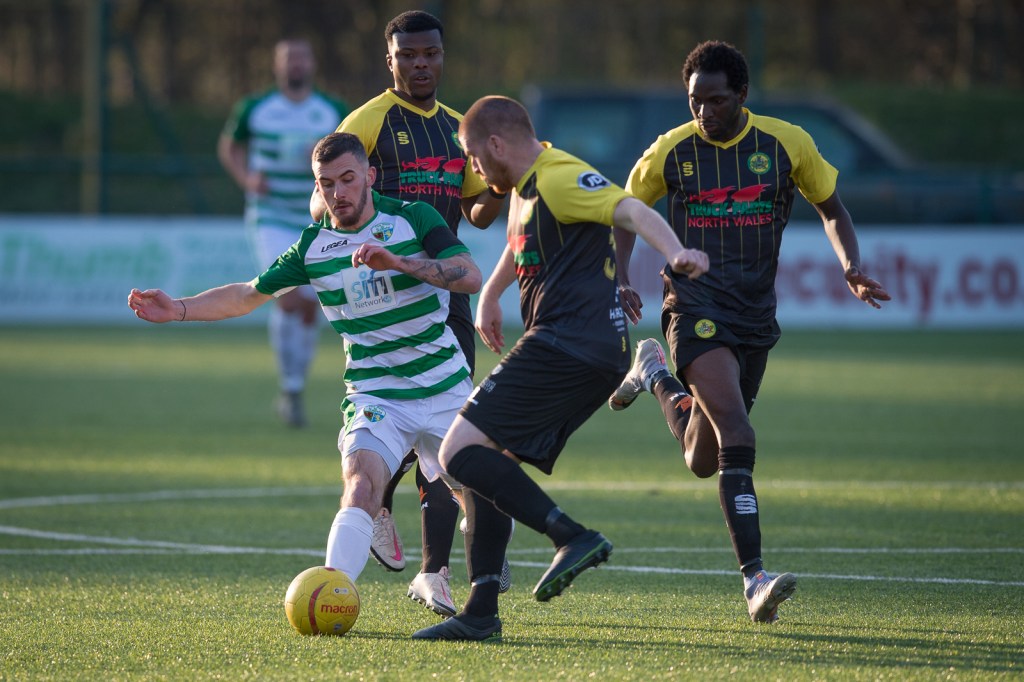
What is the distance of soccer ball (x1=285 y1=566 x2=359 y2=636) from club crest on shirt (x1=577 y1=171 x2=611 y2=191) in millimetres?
1547

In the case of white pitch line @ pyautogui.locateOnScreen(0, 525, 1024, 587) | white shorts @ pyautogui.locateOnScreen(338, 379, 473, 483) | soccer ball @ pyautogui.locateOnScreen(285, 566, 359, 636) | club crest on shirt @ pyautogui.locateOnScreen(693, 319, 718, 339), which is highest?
club crest on shirt @ pyautogui.locateOnScreen(693, 319, 718, 339)

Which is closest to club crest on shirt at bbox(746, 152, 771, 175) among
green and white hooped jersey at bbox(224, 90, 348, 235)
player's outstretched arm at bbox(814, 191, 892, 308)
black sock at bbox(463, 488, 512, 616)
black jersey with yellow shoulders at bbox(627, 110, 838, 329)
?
black jersey with yellow shoulders at bbox(627, 110, 838, 329)

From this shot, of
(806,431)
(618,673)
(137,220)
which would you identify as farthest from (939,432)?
(137,220)

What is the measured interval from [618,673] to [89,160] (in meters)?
19.7

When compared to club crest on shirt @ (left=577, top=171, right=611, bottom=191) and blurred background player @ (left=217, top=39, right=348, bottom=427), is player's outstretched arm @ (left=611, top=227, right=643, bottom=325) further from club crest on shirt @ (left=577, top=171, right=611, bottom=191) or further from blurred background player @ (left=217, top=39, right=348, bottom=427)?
blurred background player @ (left=217, top=39, right=348, bottom=427)

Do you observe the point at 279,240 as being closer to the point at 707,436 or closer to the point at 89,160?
the point at 707,436

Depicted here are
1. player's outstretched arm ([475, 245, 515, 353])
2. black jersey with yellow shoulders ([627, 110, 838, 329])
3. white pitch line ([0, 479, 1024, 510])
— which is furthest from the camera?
white pitch line ([0, 479, 1024, 510])

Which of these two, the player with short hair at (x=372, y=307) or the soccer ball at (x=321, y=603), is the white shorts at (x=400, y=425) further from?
the soccer ball at (x=321, y=603)

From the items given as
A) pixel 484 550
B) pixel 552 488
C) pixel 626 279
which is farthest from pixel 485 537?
pixel 552 488

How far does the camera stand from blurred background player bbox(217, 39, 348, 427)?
11.7 metres

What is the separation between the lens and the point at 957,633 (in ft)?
16.8

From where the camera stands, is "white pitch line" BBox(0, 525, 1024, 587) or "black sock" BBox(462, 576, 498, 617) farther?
"white pitch line" BBox(0, 525, 1024, 587)

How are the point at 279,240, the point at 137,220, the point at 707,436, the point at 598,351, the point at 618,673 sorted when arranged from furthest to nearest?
the point at 137,220 → the point at 279,240 → the point at 707,436 → the point at 598,351 → the point at 618,673

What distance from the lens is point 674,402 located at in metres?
6.60
